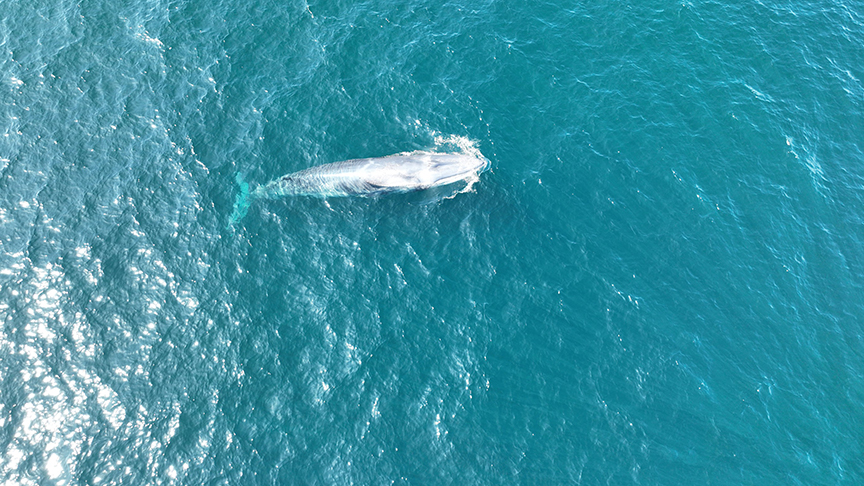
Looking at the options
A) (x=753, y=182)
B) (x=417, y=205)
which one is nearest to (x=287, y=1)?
(x=417, y=205)

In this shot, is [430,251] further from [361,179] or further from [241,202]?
[241,202]

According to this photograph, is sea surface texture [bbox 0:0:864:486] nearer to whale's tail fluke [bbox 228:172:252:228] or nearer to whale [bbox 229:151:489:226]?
whale's tail fluke [bbox 228:172:252:228]

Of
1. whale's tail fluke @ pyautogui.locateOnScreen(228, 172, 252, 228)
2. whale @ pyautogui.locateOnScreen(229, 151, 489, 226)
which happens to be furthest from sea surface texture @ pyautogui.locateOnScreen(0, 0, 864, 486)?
whale @ pyautogui.locateOnScreen(229, 151, 489, 226)

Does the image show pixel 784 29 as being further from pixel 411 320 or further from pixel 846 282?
pixel 411 320

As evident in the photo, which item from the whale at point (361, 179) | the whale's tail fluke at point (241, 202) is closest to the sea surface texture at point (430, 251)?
the whale's tail fluke at point (241, 202)

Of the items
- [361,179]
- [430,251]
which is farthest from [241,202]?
[430,251]

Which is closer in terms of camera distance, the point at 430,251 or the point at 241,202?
the point at 430,251

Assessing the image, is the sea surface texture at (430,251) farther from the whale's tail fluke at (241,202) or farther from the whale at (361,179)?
the whale at (361,179)
